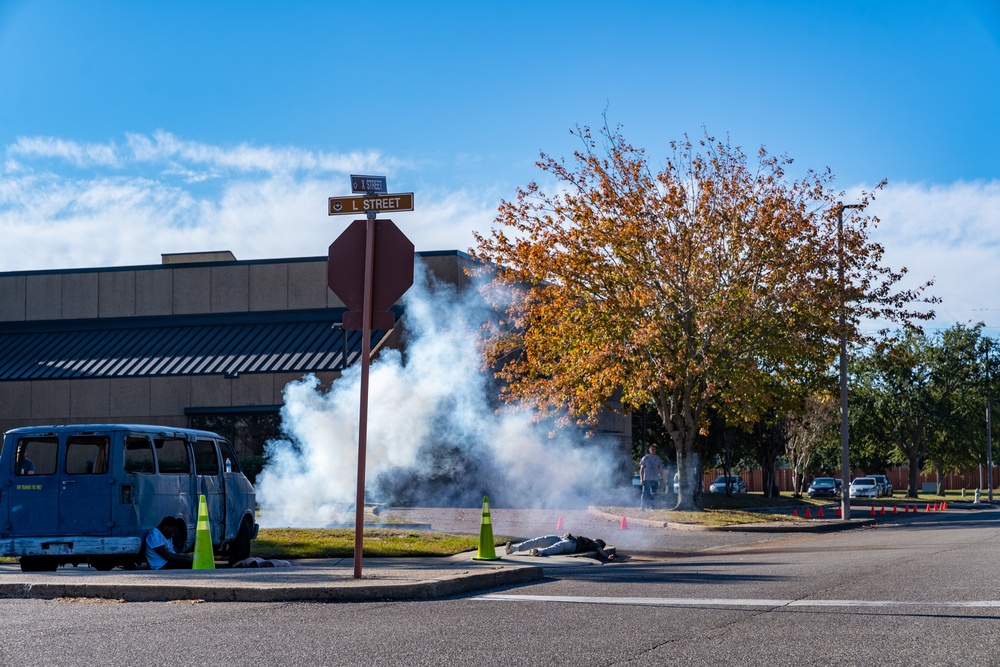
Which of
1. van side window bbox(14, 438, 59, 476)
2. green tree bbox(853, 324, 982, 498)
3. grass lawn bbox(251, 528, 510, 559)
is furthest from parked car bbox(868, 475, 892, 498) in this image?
van side window bbox(14, 438, 59, 476)

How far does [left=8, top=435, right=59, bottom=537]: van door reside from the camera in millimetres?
13602

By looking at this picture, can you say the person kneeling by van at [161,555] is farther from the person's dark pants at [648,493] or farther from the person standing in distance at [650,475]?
the person's dark pants at [648,493]

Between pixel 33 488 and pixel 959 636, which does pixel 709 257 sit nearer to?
pixel 33 488

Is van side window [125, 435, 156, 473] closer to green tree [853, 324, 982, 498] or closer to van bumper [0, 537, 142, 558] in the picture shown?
van bumper [0, 537, 142, 558]

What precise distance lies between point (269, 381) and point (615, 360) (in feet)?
43.8

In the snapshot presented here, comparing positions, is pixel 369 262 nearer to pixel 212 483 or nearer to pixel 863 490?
pixel 212 483

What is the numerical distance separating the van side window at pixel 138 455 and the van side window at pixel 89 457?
0.26m

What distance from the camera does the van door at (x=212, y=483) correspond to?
15.1 metres

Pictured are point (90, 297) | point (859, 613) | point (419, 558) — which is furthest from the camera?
point (90, 297)

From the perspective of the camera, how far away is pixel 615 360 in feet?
99.1

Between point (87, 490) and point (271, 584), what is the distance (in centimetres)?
443

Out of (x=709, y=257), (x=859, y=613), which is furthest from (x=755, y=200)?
(x=859, y=613)

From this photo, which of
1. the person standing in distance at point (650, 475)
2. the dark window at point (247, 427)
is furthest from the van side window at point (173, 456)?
the dark window at point (247, 427)

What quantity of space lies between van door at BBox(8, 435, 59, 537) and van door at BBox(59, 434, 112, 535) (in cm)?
11
